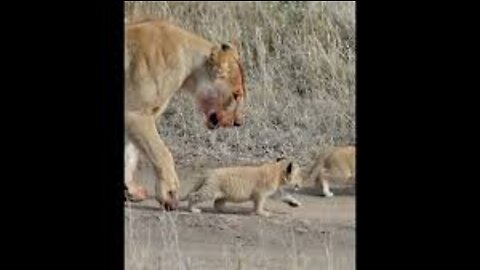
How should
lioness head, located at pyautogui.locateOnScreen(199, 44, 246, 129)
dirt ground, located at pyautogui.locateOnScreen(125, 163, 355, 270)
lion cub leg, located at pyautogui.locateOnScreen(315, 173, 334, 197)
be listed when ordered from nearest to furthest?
dirt ground, located at pyautogui.locateOnScreen(125, 163, 355, 270) < lion cub leg, located at pyautogui.locateOnScreen(315, 173, 334, 197) < lioness head, located at pyautogui.locateOnScreen(199, 44, 246, 129)

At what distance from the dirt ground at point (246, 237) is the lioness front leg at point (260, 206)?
1 centimetres

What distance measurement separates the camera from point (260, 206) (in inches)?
121

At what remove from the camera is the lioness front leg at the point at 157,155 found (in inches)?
122

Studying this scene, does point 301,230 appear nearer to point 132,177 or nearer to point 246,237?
point 246,237

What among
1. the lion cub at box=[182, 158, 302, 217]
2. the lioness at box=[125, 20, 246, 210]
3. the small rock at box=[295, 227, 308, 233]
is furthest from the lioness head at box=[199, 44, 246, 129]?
the small rock at box=[295, 227, 308, 233]

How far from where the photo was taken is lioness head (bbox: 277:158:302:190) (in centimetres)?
305

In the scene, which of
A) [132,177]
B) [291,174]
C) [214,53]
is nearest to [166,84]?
[214,53]

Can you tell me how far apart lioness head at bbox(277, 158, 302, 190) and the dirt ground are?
1.1 inches

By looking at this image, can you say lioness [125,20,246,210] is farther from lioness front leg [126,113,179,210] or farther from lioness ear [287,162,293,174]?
lioness ear [287,162,293,174]

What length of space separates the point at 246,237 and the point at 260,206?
11cm

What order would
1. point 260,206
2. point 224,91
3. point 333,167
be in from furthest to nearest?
point 224,91 → point 260,206 → point 333,167

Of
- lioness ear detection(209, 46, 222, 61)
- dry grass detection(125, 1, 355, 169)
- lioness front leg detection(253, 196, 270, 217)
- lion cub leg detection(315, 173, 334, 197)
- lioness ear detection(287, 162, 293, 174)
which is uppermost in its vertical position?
lioness ear detection(209, 46, 222, 61)
